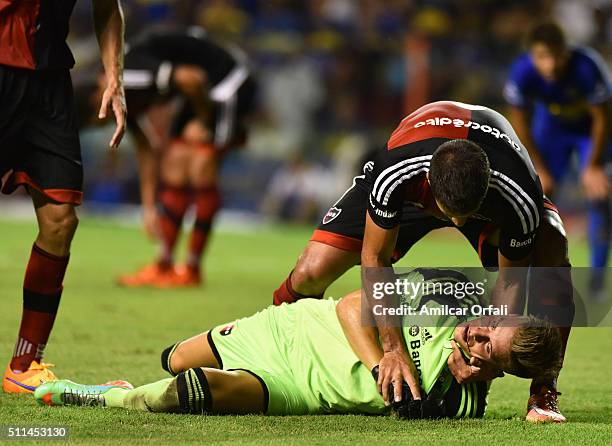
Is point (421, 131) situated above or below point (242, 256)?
above

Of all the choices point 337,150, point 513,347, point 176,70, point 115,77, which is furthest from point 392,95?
point 513,347

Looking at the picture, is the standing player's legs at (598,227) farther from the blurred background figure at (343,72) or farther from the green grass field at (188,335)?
the blurred background figure at (343,72)

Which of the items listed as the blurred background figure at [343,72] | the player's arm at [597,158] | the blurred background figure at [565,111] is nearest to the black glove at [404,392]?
the blurred background figure at [565,111]

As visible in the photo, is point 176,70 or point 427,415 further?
point 176,70

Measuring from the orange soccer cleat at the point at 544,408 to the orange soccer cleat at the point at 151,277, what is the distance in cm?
540

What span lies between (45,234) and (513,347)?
216 cm

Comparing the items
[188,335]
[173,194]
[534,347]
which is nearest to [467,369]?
[534,347]

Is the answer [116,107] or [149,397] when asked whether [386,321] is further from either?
[116,107]

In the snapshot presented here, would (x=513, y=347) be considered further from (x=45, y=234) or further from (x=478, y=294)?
(x=45, y=234)

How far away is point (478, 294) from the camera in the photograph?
4781 millimetres

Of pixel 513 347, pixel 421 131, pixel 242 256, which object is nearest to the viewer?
pixel 513 347

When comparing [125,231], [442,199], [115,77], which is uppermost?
[115,77]

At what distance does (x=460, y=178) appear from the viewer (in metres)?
4.39

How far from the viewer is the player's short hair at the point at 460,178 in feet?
14.4
